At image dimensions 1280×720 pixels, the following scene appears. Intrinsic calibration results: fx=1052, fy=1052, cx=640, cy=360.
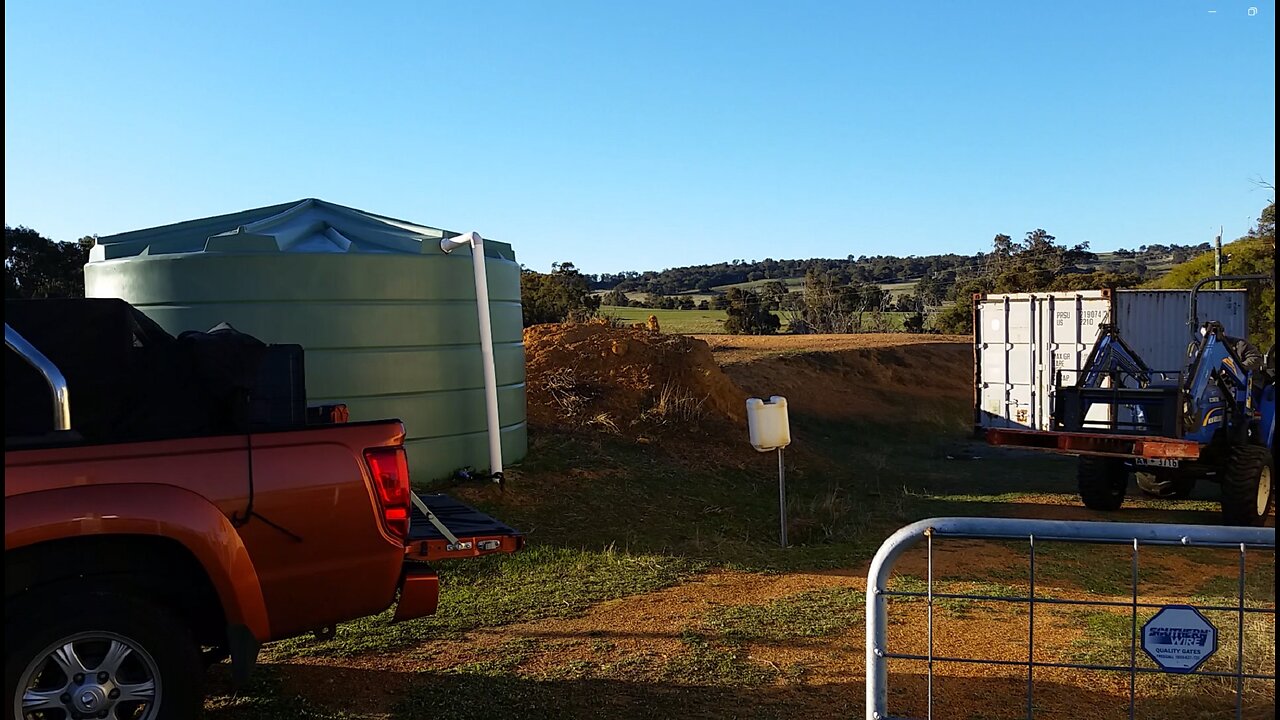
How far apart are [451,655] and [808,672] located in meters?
1.97

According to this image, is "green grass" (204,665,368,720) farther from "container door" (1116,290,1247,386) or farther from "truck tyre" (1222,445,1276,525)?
"container door" (1116,290,1247,386)

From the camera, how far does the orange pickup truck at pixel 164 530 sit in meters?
3.75

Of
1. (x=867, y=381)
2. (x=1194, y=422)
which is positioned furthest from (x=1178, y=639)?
(x=867, y=381)

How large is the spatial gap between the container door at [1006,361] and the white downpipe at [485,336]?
824 centimetres

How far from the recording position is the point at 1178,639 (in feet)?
11.0

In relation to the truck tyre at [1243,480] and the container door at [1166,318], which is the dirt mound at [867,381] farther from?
the truck tyre at [1243,480]

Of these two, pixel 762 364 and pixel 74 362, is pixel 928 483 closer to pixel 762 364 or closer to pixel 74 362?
pixel 762 364

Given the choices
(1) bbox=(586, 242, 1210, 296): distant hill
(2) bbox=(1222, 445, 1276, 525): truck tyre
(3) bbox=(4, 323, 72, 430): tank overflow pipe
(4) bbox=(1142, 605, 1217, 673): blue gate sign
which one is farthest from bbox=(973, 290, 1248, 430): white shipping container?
(1) bbox=(586, 242, 1210, 296): distant hill

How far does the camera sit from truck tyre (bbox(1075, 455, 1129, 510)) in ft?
39.2

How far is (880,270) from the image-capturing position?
99.2 meters

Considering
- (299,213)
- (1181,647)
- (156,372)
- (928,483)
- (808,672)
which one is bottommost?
(928,483)

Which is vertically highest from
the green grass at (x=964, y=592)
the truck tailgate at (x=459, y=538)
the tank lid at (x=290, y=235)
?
the tank lid at (x=290, y=235)

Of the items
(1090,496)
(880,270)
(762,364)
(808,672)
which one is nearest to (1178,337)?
(1090,496)

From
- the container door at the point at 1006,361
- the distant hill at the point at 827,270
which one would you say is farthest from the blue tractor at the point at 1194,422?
the distant hill at the point at 827,270
